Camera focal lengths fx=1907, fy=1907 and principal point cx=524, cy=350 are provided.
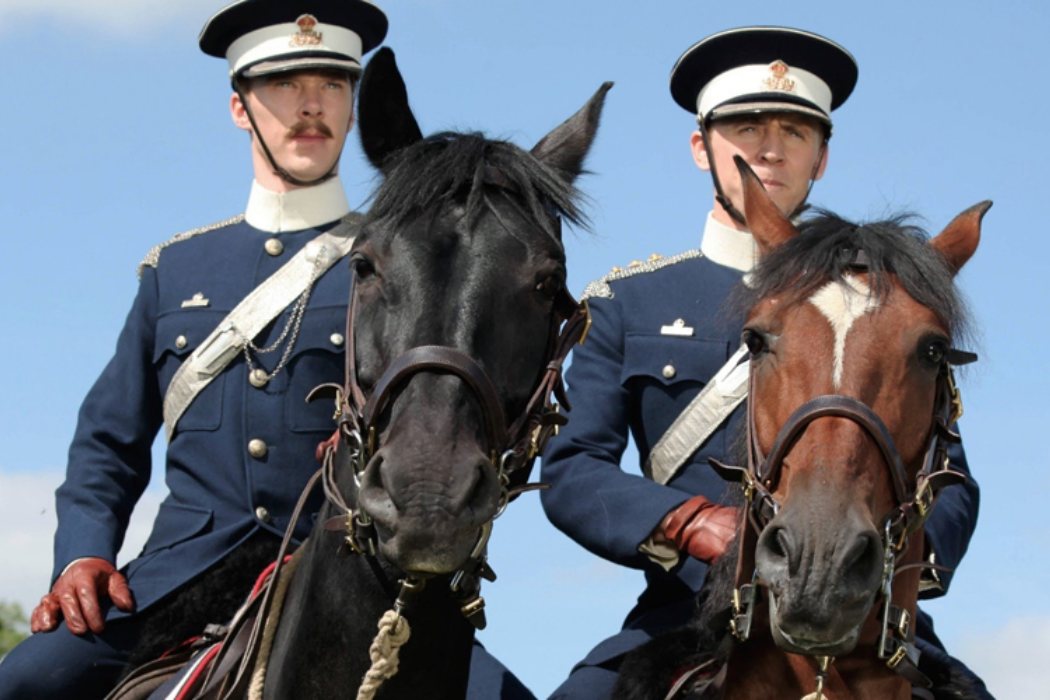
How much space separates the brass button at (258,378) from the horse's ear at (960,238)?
2759mm

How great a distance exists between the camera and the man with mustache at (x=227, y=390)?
757 centimetres

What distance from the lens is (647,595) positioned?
26.0 feet

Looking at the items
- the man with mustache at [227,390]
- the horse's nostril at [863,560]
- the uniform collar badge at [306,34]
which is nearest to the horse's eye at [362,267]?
the man with mustache at [227,390]

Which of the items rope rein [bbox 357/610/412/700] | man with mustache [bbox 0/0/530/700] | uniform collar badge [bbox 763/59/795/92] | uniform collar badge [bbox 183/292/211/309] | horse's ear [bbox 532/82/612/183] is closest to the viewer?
rope rein [bbox 357/610/412/700]

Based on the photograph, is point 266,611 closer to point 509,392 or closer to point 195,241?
point 509,392

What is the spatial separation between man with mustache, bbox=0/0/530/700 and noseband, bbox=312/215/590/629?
92 centimetres

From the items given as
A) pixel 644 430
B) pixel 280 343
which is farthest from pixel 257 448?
pixel 644 430

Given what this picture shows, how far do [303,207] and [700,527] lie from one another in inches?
95.9

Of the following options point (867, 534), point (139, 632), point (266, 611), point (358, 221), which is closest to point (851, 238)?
point (867, 534)

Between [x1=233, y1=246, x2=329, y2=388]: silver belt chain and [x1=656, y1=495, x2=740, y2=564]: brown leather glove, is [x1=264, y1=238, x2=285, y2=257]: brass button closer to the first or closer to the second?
[x1=233, y1=246, x2=329, y2=388]: silver belt chain

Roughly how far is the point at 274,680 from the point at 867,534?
206cm

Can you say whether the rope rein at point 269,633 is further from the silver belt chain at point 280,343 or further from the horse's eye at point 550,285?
the horse's eye at point 550,285

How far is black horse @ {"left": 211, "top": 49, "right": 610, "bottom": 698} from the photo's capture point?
5766 millimetres

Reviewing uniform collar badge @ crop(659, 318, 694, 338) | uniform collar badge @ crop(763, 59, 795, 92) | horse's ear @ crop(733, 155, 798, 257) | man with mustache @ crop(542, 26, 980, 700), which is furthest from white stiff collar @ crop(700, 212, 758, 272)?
horse's ear @ crop(733, 155, 798, 257)
